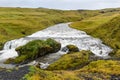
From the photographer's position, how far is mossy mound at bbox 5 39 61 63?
222 ft

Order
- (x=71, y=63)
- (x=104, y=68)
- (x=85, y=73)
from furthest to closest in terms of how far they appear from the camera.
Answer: (x=71, y=63) → (x=104, y=68) → (x=85, y=73)

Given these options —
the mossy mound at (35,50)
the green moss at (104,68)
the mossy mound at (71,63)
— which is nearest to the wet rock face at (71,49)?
the mossy mound at (35,50)

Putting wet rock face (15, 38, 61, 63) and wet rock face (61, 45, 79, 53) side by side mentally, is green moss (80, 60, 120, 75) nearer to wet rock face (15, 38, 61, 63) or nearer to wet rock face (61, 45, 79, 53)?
wet rock face (15, 38, 61, 63)

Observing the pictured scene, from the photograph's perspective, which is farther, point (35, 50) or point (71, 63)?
point (35, 50)

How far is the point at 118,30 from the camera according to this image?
94312mm

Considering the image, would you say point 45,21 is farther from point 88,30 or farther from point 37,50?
point 37,50

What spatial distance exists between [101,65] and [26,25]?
90.0 m

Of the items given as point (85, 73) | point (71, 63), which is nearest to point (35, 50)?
point (71, 63)

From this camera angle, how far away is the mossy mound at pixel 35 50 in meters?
67.8

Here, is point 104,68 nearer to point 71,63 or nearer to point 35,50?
point 71,63

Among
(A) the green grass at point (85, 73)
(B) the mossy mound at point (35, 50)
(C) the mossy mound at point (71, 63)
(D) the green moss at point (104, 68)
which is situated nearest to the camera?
(A) the green grass at point (85, 73)

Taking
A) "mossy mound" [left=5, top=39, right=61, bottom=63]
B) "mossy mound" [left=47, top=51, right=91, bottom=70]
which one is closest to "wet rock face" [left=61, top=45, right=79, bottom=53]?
"mossy mound" [left=5, top=39, right=61, bottom=63]

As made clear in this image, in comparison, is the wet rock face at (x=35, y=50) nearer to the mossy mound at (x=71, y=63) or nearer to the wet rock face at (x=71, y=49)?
the wet rock face at (x=71, y=49)

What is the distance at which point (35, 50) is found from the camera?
67.8 m
